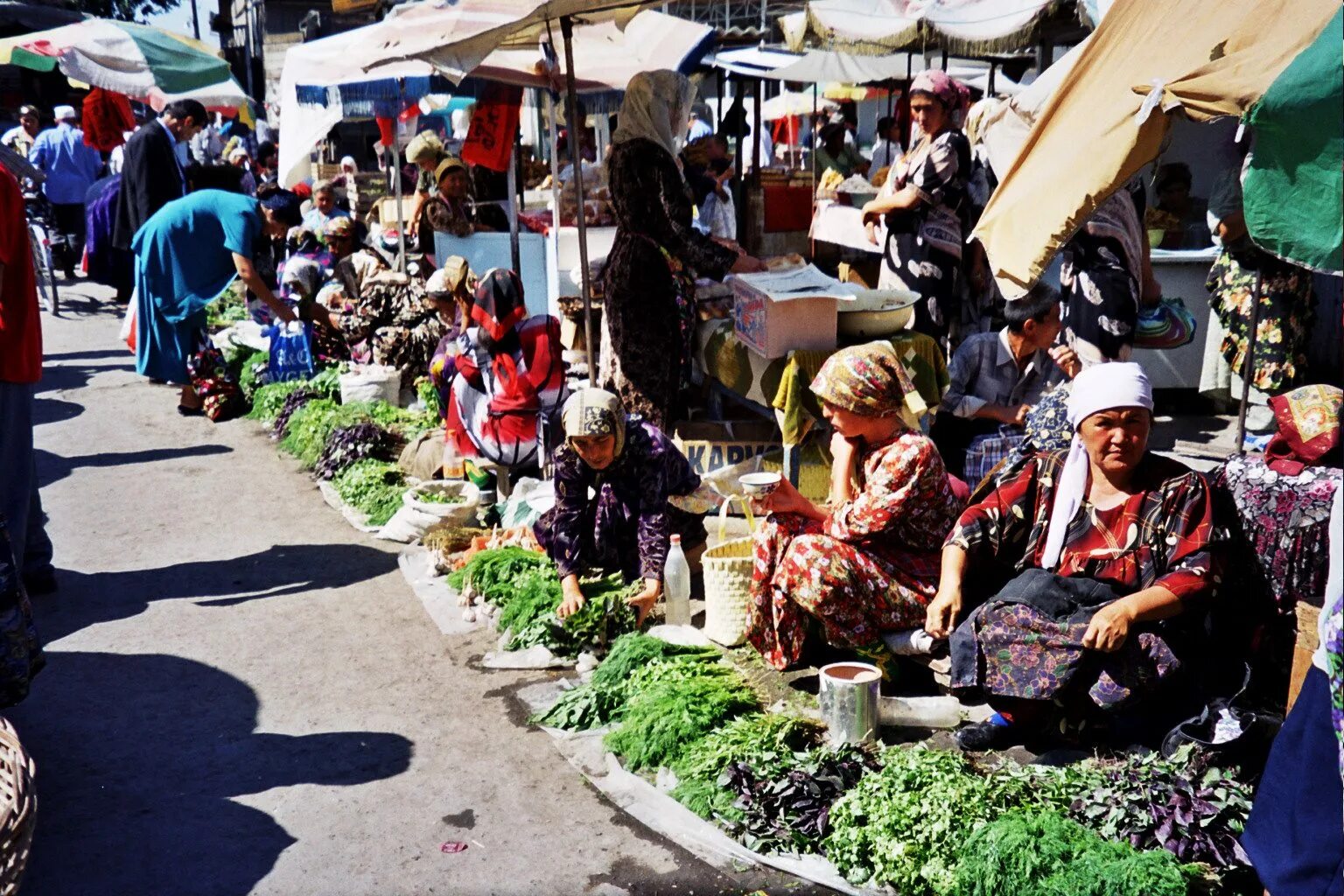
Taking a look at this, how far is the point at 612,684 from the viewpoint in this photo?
188 inches

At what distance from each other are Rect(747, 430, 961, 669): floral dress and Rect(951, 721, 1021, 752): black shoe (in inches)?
17.8

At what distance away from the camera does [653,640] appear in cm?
493

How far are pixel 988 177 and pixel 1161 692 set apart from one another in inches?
164

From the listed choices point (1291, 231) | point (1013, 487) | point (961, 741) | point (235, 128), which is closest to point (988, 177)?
point (1013, 487)

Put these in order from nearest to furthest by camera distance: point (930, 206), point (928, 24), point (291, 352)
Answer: point (930, 206) → point (928, 24) → point (291, 352)

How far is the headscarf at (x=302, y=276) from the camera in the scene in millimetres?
9844

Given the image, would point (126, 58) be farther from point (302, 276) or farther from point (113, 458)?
point (113, 458)

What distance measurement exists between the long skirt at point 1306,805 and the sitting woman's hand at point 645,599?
2.66m

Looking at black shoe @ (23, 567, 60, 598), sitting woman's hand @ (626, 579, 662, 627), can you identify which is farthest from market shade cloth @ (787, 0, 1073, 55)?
black shoe @ (23, 567, 60, 598)

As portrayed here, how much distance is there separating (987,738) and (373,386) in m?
5.76

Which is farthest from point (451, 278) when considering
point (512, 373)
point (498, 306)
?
point (512, 373)

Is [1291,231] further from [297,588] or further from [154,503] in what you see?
[154,503]

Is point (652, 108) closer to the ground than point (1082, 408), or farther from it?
farther from it

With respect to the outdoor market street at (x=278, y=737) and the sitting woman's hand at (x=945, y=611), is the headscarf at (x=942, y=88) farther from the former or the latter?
the outdoor market street at (x=278, y=737)
